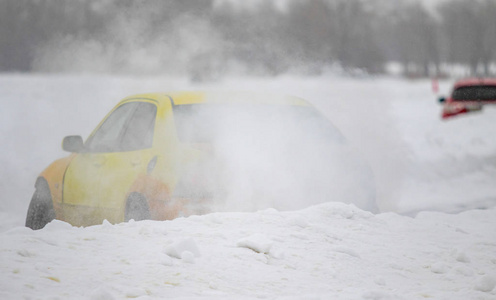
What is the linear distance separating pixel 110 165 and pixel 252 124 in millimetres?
1314

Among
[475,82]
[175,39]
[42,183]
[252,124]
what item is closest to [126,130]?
[252,124]

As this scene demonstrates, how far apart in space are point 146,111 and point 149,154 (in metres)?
0.64

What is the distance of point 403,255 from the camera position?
5336 mm

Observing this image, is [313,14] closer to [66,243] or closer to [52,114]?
[52,114]

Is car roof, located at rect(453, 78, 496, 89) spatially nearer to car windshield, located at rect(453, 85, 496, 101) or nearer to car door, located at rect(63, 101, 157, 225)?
car windshield, located at rect(453, 85, 496, 101)

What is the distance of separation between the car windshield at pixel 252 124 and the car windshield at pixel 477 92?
12.9 meters

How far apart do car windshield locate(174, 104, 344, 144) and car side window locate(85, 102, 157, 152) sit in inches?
11.8

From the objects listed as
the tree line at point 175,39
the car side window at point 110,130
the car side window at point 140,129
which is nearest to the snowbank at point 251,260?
the car side window at point 140,129

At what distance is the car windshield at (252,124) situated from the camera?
5.69 m

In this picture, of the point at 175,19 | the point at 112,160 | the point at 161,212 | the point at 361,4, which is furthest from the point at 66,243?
the point at 361,4

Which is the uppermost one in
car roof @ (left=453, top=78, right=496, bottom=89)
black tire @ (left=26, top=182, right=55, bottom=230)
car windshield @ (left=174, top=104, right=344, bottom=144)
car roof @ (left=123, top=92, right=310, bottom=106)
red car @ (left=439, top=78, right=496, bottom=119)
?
car roof @ (left=453, top=78, right=496, bottom=89)

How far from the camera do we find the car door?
225 inches

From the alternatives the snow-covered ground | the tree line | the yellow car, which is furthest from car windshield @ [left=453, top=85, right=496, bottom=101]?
the yellow car

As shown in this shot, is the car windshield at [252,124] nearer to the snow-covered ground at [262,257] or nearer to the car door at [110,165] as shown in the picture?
the car door at [110,165]
